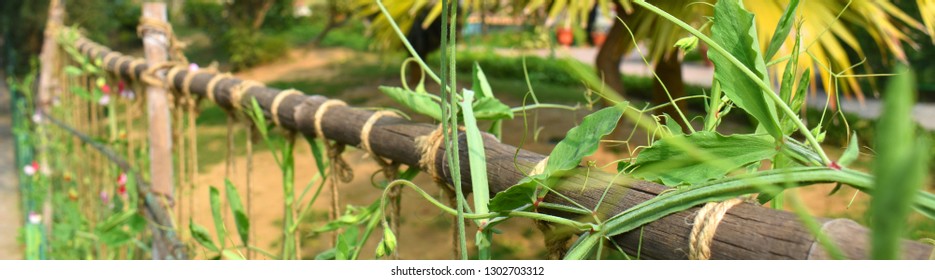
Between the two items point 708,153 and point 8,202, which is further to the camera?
point 8,202

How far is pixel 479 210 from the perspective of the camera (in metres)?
0.62

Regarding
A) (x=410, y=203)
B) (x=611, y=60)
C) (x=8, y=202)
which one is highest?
(x=611, y=60)

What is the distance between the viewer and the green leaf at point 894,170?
155mm

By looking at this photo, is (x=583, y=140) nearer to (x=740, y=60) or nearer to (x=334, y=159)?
(x=740, y=60)

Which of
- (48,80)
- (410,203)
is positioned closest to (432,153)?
(48,80)

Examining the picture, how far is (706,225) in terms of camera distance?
0.46 metres

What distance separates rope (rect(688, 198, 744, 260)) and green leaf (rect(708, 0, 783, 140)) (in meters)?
0.05

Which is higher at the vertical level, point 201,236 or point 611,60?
point 611,60

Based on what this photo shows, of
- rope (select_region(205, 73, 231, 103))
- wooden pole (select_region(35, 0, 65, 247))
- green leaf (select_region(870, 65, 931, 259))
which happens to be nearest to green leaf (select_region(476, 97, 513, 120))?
green leaf (select_region(870, 65, 931, 259))

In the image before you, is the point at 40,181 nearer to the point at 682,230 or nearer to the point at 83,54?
the point at 83,54

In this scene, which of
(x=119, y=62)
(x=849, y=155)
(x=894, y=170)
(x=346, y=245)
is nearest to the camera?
(x=894, y=170)

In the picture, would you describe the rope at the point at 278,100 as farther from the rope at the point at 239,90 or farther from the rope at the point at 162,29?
the rope at the point at 162,29

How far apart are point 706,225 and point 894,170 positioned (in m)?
0.30

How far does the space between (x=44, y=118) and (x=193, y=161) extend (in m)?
2.33
